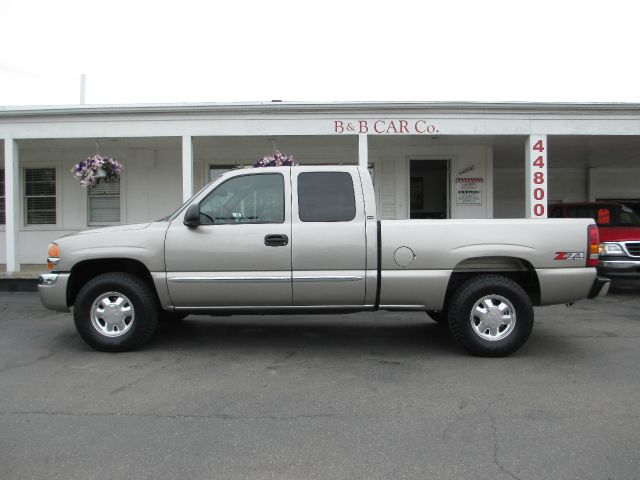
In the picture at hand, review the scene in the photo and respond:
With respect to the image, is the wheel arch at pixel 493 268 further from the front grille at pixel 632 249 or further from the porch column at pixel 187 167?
the porch column at pixel 187 167

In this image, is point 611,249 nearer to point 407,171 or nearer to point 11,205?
point 407,171

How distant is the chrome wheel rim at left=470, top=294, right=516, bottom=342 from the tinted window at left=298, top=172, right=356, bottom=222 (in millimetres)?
1621

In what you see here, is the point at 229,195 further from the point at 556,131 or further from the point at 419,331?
the point at 556,131

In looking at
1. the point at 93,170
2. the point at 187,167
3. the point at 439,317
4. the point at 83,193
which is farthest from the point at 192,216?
the point at 83,193

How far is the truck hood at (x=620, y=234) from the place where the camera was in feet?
28.7

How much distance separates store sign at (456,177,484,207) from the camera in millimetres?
12883

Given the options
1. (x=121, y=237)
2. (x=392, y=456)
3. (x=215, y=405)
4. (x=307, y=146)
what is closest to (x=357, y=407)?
(x=392, y=456)

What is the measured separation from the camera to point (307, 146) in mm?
12547

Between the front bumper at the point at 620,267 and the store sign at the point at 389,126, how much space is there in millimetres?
4109

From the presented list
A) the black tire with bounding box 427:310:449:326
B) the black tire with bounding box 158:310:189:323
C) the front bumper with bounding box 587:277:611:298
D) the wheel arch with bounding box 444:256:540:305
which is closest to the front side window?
the black tire with bounding box 158:310:189:323

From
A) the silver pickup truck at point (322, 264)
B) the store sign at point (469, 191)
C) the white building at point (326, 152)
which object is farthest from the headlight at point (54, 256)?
the store sign at point (469, 191)

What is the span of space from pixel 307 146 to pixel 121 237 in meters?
7.96

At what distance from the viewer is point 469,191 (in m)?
12.9

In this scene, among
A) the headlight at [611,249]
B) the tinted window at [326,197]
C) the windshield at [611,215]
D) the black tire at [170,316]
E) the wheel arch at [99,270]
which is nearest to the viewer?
the tinted window at [326,197]
